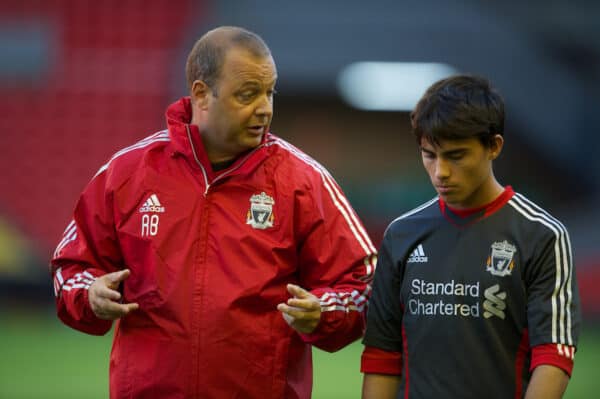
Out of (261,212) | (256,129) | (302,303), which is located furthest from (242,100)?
(302,303)

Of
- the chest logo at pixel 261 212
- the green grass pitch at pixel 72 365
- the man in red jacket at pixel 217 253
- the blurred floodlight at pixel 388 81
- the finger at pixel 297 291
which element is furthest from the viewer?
the blurred floodlight at pixel 388 81

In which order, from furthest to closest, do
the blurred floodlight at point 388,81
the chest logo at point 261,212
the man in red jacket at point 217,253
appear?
the blurred floodlight at point 388,81 < the chest logo at point 261,212 < the man in red jacket at point 217,253

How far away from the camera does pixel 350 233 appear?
3211 millimetres

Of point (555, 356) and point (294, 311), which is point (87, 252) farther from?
point (555, 356)

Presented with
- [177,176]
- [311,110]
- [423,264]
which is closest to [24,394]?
[177,176]

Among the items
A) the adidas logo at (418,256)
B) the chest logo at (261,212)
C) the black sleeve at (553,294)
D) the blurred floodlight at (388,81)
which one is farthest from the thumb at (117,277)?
the blurred floodlight at (388,81)

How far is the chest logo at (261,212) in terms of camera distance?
3.16m

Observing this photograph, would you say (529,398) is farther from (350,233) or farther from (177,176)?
(177,176)

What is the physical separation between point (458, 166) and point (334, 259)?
1.76 ft

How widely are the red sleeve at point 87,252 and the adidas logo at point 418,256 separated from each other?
94 centimetres

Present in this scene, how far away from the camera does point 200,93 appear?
324 centimetres

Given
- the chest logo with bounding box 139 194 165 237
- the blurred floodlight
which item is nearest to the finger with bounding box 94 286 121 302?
the chest logo with bounding box 139 194 165 237

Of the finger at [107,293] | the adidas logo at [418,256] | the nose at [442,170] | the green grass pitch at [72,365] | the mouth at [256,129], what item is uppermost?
the mouth at [256,129]

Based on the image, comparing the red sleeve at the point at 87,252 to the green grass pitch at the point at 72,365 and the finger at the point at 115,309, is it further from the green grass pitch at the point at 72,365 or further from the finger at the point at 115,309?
the green grass pitch at the point at 72,365
